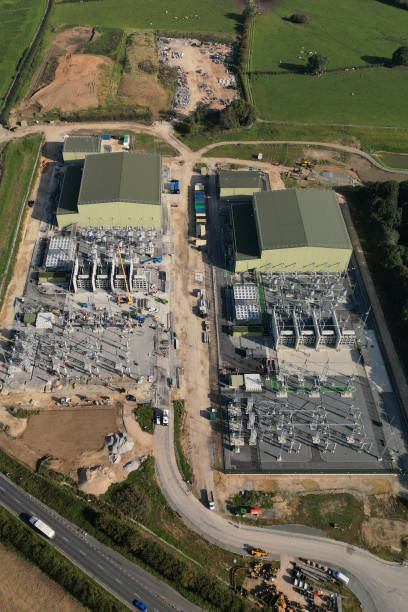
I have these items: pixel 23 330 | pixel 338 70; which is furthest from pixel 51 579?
pixel 338 70

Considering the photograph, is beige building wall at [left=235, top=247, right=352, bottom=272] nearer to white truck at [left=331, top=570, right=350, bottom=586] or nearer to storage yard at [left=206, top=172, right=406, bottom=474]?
storage yard at [left=206, top=172, right=406, bottom=474]

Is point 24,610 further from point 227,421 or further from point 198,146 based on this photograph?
point 198,146

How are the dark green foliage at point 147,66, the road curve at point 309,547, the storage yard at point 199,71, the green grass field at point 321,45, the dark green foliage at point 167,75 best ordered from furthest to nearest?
the green grass field at point 321,45
the dark green foliage at point 147,66
the dark green foliage at point 167,75
the storage yard at point 199,71
the road curve at point 309,547

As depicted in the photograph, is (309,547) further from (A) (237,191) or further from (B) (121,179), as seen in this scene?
(B) (121,179)

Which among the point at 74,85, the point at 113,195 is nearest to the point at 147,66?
the point at 74,85

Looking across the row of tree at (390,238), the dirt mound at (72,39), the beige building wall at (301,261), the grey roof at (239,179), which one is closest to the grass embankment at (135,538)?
the beige building wall at (301,261)

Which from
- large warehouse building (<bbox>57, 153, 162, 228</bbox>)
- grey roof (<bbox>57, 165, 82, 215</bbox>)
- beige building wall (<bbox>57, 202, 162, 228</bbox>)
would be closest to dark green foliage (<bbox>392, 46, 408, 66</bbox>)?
large warehouse building (<bbox>57, 153, 162, 228</bbox>)

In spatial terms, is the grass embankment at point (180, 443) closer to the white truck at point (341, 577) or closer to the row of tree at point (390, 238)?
the white truck at point (341, 577)
